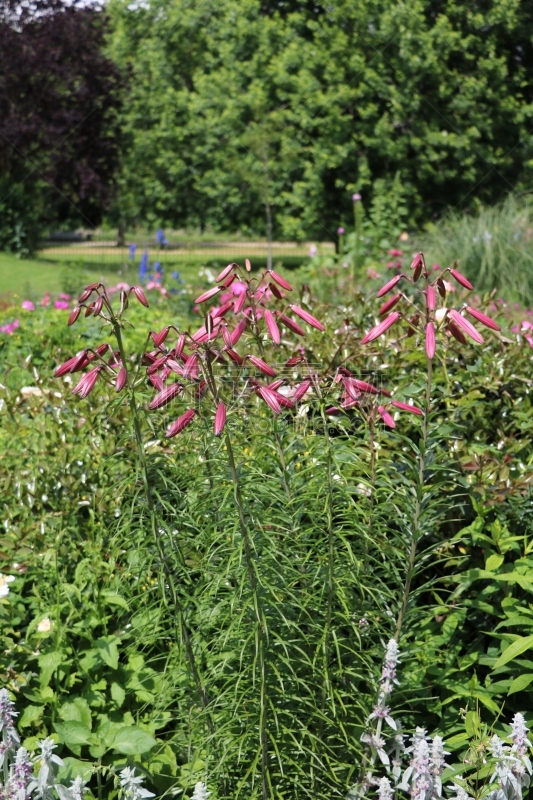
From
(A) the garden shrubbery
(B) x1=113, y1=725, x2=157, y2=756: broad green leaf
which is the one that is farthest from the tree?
(B) x1=113, y1=725, x2=157, y2=756: broad green leaf

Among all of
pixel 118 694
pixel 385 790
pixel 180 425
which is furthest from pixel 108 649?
pixel 180 425

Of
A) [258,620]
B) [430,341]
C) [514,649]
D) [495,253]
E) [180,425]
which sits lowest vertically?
[514,649]

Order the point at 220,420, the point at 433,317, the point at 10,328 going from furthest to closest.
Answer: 1. the point at 10,328
2. the point at 433,317
3. the point at 220,420

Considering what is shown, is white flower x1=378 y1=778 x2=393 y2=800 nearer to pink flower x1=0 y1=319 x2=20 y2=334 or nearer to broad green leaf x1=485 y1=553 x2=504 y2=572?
broad green leaf x1=485 y1=553 x2=504 y2=572

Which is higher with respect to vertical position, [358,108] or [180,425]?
[358,108]

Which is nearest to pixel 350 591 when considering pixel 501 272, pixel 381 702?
pixel 381 702

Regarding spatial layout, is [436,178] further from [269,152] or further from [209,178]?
[209,178]

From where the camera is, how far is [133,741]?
2.33m

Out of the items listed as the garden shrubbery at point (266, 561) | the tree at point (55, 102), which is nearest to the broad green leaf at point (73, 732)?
the garden shrubbery at point (266, 561)

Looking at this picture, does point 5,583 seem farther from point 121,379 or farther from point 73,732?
point 121,379

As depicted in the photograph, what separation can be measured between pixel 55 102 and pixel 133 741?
20.8 metres

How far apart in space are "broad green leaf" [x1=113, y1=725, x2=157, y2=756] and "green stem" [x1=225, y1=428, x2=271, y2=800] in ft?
1.44

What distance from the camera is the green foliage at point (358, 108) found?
20734 mm

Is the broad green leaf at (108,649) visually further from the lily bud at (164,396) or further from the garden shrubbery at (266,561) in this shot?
the lily bud at (164,396)
